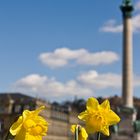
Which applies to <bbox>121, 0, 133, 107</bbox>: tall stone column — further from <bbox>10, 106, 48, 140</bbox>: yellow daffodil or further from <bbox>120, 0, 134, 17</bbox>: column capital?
<bbox>10, 106, 48, 140</bbox>: yellow daffodil

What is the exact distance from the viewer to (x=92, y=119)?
3559 millimetres

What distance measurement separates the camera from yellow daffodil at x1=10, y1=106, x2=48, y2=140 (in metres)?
3.07

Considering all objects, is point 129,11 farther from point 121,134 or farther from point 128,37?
point 121,134

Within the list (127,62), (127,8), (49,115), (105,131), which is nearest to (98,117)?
(105,131)

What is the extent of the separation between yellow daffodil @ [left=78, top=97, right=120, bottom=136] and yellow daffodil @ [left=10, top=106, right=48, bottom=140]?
52 centimetres

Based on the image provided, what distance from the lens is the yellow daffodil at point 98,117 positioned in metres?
3.52

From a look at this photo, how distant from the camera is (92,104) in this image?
370 centimetres

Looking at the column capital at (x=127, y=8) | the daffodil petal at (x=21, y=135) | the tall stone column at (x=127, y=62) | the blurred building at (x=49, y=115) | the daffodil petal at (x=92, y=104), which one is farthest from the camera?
the column capital at (x=127, y=8)

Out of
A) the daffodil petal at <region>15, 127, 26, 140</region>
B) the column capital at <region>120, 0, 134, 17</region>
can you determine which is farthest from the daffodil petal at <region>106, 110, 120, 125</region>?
the column capital at <region>120, 0, 134, 17</region>

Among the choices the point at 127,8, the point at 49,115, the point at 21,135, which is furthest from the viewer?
→ the point at 127,8

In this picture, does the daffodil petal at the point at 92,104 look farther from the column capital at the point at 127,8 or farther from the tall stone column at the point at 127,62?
the column capital at the point at 127,8

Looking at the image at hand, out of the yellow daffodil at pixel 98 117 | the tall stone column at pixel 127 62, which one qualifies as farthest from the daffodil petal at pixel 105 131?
the tall stone column at pixel 127 62

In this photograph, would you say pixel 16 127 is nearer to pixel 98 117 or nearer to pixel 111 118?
pixel 98 117

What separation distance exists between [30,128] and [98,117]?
0.62 metres
